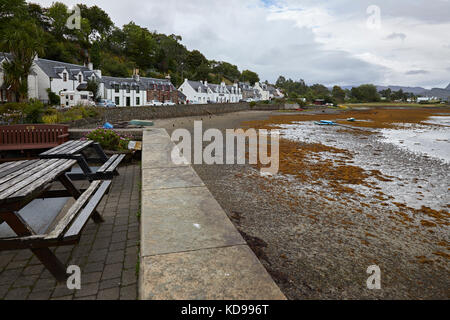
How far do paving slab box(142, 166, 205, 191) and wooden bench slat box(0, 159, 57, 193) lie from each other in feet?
4.88

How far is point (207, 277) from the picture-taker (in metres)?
2.12

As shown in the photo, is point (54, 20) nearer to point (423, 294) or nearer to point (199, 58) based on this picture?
point (199, 58)

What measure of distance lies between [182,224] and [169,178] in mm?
1816

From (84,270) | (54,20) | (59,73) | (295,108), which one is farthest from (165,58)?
(84,270)

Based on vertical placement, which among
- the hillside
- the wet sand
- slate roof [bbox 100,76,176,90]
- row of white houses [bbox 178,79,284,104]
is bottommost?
the wet sand

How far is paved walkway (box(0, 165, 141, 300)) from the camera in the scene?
2.85m

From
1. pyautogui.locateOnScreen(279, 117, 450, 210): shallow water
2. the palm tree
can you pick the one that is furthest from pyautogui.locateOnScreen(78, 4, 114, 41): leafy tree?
pyautogui.locateOnScreen(279, 117, 450, 210): shallow water

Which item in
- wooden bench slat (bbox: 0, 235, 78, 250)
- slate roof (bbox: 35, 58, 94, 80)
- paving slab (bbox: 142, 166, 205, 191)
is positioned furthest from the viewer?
slate roof (bbox: 35, 58, 94, 80)

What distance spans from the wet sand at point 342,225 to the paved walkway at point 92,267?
1.78m

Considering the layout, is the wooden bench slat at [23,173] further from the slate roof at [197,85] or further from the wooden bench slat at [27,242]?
the slate roof at [197,85]

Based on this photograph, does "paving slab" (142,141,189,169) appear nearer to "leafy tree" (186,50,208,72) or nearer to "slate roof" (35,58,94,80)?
"slate roof" (35,58,94,80)

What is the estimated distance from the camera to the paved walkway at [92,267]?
2852mm

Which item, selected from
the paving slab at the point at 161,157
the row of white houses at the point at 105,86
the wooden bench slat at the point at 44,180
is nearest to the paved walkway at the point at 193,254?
the wooden bench slat at the point at 44,180

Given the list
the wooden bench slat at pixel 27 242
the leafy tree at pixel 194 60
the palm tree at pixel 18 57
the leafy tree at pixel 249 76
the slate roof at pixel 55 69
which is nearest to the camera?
the wooden bench slat at pixel 27 242
